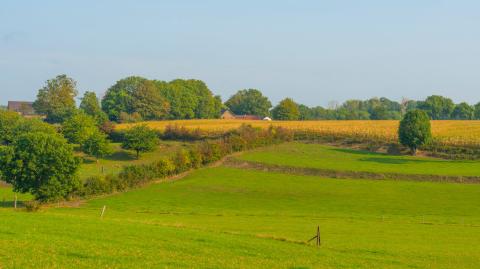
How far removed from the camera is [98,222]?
115 ft

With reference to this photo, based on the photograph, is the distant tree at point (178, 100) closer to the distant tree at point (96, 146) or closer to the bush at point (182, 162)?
the distant tree at point (96, 146)

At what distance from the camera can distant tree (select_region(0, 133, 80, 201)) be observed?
207 ft

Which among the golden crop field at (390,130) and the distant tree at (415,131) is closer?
the distant tree at (415,131)

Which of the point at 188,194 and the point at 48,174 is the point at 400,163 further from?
the point at 48,174

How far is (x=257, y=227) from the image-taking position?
43594 millimetres

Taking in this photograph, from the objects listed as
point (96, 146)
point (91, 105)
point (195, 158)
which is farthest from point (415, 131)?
point (91, 105)

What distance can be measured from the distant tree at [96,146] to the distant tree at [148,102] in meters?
70.8

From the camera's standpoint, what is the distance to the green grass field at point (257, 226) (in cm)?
2319

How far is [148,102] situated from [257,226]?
132m

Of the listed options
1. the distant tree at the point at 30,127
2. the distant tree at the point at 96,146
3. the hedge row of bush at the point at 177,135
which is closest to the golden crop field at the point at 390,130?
the hedge row of bush at the point at 177,135

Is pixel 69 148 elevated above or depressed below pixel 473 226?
above

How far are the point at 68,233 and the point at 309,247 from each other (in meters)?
11.7

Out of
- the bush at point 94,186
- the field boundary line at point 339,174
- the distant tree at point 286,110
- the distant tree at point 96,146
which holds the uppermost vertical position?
the distant tree at point 286,110

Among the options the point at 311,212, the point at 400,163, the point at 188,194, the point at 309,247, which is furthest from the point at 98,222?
the point at 400,163
